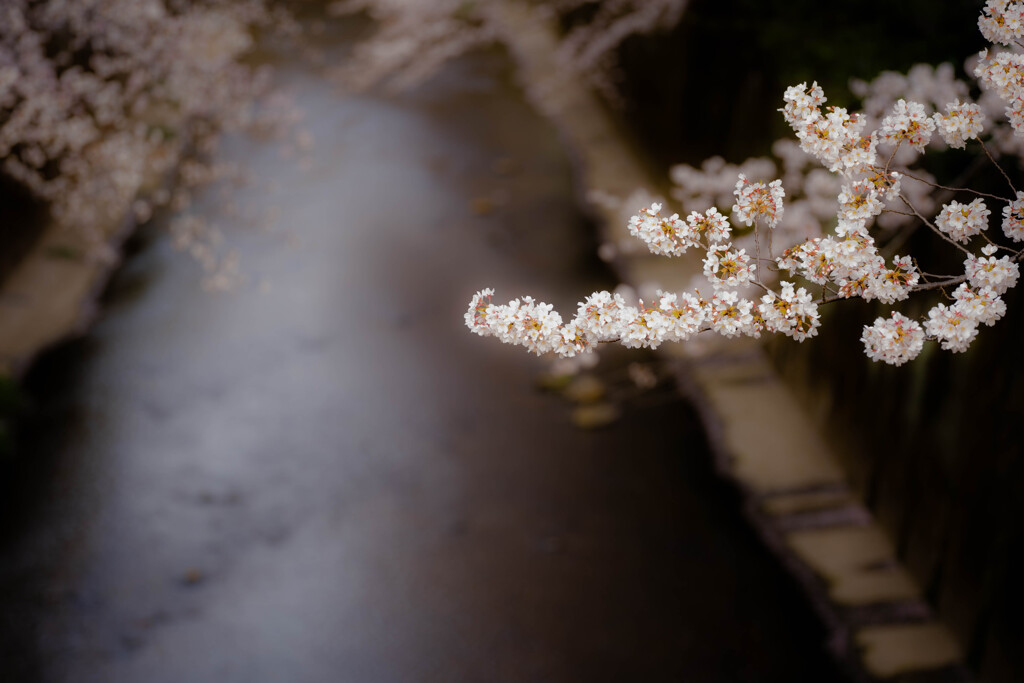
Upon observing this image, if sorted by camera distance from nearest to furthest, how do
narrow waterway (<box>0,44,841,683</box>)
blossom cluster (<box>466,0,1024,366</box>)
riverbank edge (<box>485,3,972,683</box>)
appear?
blossom cluster (<box>466,0,1024,366</box>) < riverbank edge (<box>485,3,972,683</box>) < narrow waterway (<box>0,44,841,683</box>)

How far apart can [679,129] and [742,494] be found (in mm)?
4609

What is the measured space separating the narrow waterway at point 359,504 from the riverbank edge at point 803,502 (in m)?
0.20

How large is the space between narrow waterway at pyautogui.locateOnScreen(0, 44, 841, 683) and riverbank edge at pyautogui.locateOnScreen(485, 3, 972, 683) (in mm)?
196

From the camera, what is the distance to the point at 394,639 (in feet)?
15.9

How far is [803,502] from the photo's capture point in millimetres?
5246

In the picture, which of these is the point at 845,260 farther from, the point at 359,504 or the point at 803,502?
the point at 359,504

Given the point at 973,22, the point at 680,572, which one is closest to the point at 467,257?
the point at 680,572

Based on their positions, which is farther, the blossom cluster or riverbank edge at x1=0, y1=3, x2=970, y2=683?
riverbank edge at x1=0, y1=3, x2=970, y2=683

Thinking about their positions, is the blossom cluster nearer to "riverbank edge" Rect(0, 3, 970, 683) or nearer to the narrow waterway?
"riverbank edge" Rect(0, 3, 970, 683)

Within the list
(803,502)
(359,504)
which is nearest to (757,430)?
(803,502)

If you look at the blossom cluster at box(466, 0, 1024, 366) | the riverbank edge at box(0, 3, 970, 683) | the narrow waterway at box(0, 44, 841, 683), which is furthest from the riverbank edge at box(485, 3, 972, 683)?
the blossom cluster at box(466, 0, 1024, 366)

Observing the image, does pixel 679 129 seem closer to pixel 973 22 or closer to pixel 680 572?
pixel 973 22

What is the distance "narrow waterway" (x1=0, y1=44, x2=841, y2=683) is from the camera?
477 centimetres

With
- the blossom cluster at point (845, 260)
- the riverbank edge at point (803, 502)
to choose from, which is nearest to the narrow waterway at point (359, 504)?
the riverbank edge at point (803, 502)
